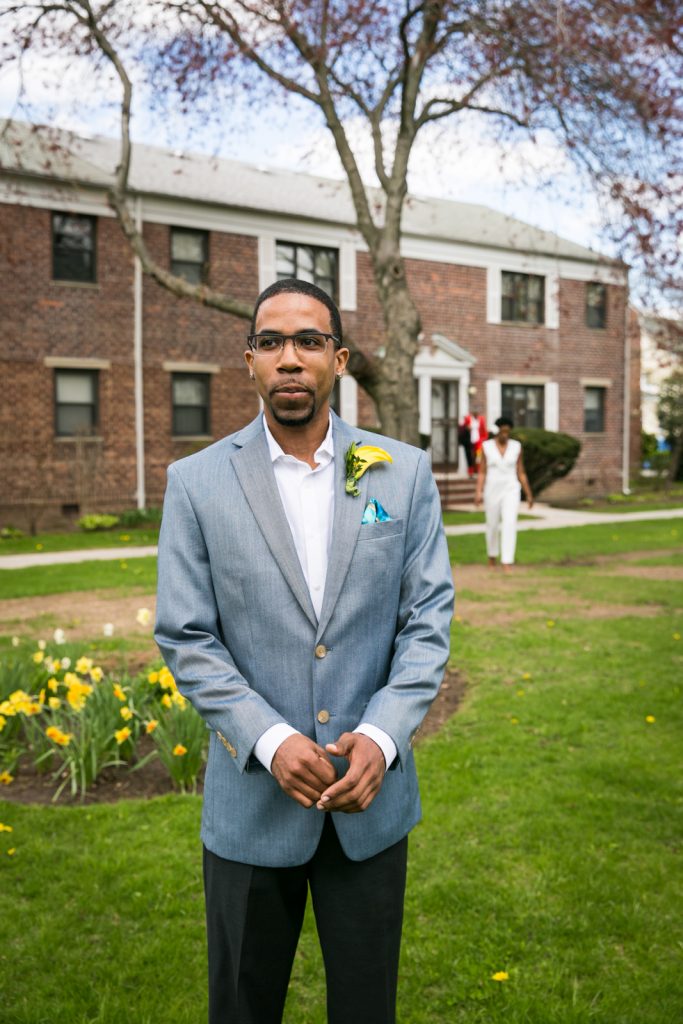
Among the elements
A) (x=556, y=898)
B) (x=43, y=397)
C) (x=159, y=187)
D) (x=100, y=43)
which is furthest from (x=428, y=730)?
(x=159, y=187)

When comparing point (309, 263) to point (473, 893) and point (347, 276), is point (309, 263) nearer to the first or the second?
point (347, 276)

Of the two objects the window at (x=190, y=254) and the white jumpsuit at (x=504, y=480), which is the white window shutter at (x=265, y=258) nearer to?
the window at (x=190, y=254)

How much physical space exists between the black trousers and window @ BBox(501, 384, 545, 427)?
2454cm

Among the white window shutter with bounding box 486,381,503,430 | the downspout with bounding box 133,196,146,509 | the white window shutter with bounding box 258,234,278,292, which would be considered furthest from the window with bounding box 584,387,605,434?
the downspout with bounding box 133,196,146,509

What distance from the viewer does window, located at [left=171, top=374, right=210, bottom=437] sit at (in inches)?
821

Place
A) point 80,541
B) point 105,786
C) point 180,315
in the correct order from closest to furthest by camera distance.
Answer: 1. point 105,786
2. point 80,541
3. point 180,315

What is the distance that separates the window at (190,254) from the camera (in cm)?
2058

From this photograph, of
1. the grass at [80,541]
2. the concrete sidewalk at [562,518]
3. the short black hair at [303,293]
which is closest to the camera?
the short black hair at [303,293]

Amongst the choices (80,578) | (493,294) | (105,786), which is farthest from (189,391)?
(105,786)

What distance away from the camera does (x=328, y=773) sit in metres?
1.99

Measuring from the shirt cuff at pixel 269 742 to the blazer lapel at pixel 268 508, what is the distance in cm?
28

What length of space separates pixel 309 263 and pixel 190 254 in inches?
127

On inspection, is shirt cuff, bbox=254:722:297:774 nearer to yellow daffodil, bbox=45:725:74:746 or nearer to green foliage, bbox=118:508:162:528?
yellow daffodil, bbox=45:725:74:746

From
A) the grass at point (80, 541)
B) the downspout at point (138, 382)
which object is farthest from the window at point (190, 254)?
the grass at point (80, 541)
